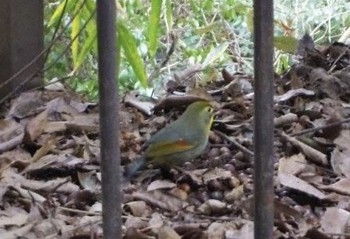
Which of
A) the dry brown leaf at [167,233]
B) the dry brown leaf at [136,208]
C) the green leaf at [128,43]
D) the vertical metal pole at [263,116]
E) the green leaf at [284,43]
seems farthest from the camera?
the green leaf at [284,43]

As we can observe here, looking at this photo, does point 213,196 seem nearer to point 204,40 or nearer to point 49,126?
point 49,126

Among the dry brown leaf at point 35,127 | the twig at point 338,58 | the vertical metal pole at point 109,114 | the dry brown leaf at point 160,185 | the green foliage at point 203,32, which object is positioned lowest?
the green foliage at point 203,32

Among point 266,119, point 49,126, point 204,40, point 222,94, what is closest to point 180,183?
point 49,126

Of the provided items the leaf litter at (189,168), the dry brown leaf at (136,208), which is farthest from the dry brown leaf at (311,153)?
the dry brown leaf at (136,208)

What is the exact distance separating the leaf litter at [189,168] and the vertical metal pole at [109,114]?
535 millimetres

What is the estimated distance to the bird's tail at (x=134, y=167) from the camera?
6.97 ft

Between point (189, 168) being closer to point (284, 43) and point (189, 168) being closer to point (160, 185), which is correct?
point (160, 185)

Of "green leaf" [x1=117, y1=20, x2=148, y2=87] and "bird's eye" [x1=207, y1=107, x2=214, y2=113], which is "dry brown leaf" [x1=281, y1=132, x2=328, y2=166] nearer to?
"bird's eye" [x1=207, y1=107, x2=214, y2=113]

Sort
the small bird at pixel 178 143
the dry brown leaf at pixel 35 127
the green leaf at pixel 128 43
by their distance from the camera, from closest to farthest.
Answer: the small bird at pixel 178 143 → the dry brown leaf at pixel 35 127 → the green leaf at pixel 128 43

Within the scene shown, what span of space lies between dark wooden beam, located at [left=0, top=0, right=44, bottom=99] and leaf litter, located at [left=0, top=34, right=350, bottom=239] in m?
0.09

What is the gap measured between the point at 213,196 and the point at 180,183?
0.37 ft

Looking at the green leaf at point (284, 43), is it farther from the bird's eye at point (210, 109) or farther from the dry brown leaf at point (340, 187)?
the dry brown leaf at point (340, 187)

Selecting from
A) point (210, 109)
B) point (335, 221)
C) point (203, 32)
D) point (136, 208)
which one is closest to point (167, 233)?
point (136, 208)

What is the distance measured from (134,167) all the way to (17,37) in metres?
0.75
